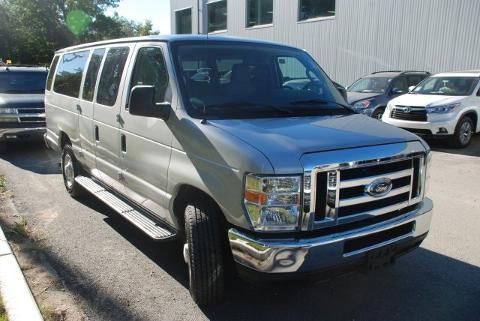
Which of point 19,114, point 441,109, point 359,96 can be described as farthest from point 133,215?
point 359,96

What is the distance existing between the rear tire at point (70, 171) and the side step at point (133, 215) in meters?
0.59

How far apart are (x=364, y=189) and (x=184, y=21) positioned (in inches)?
1053

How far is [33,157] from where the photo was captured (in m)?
9.45

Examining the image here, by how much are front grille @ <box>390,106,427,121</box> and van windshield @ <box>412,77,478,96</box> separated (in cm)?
112

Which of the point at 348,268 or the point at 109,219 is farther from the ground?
the point at 348,268

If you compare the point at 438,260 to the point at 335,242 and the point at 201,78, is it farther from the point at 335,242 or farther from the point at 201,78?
the point at 201,78

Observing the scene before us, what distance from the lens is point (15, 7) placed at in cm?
4888

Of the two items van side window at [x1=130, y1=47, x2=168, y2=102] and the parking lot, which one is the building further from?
van side window at [x1=130, y1=47, x2=168, y2=102]

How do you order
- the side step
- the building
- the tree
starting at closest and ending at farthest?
the side step → the building → the tree

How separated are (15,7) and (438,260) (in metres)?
54.3

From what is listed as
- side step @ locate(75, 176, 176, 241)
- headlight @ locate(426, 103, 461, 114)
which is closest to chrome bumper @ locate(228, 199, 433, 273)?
side step @ locate(75, 176, 176, 241)

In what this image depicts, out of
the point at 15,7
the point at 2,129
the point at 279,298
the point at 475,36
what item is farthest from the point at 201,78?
the point at 15,7

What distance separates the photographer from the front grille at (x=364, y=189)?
9.62ft

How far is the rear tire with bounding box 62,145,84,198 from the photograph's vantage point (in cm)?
616
